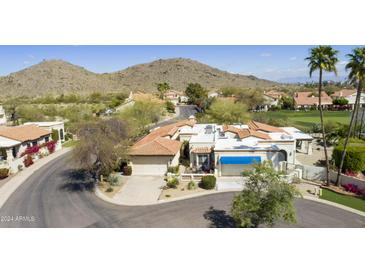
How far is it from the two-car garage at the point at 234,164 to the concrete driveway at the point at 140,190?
729cm

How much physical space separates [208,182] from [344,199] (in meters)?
13.5

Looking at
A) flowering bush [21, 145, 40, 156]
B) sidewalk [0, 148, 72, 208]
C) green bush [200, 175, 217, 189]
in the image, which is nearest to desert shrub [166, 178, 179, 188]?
green bush [200, 175, 217, 189]

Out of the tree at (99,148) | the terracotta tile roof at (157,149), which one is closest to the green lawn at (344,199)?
the terracotta tile roof at (157,149)

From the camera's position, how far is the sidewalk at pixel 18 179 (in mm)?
30047

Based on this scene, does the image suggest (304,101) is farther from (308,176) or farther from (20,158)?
(20,158)

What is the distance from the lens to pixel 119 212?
2525 centimetres

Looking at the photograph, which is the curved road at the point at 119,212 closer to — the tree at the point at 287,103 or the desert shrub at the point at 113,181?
the desert shrub at the point at 113,181

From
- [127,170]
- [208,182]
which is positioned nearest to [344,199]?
[208,182]

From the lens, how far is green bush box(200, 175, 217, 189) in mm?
30484

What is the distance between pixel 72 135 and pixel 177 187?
3806 centimetres

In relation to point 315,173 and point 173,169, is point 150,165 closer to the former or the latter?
point 173,169

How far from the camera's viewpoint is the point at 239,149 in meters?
33.9

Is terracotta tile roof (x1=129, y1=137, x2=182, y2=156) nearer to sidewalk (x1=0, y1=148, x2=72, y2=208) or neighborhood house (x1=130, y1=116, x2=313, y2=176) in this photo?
neighborhood house (x1=130, y1=116, x2=313, y2=176)

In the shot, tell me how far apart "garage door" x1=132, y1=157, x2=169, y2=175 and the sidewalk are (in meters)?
13.6
